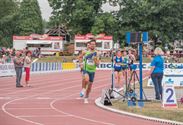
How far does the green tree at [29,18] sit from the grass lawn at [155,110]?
89.4 m

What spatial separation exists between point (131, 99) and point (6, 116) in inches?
157

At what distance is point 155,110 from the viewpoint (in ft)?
47.0

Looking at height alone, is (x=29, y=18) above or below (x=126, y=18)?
above

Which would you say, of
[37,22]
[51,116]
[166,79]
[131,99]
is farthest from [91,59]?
[37,22]

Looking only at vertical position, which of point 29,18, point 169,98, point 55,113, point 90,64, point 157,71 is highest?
point 29,18

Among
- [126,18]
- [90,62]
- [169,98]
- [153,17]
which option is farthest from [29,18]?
[169,98]

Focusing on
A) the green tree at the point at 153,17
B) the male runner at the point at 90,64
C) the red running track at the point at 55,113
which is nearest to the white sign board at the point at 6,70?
the red running track at the point at 55,113

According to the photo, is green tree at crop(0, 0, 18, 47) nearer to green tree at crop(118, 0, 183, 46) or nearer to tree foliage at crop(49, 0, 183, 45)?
tree foliage at crop(49, 0, 183, 45)

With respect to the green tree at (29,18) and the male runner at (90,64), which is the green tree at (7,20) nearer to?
the green tree at (29,18)

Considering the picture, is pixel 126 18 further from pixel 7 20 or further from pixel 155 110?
pixel 155 110

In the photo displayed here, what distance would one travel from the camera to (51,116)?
1347 cm

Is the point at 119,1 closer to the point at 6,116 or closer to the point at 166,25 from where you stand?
the point at 166,25

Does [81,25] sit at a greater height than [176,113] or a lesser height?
greater

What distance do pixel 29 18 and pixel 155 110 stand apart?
96640mm
